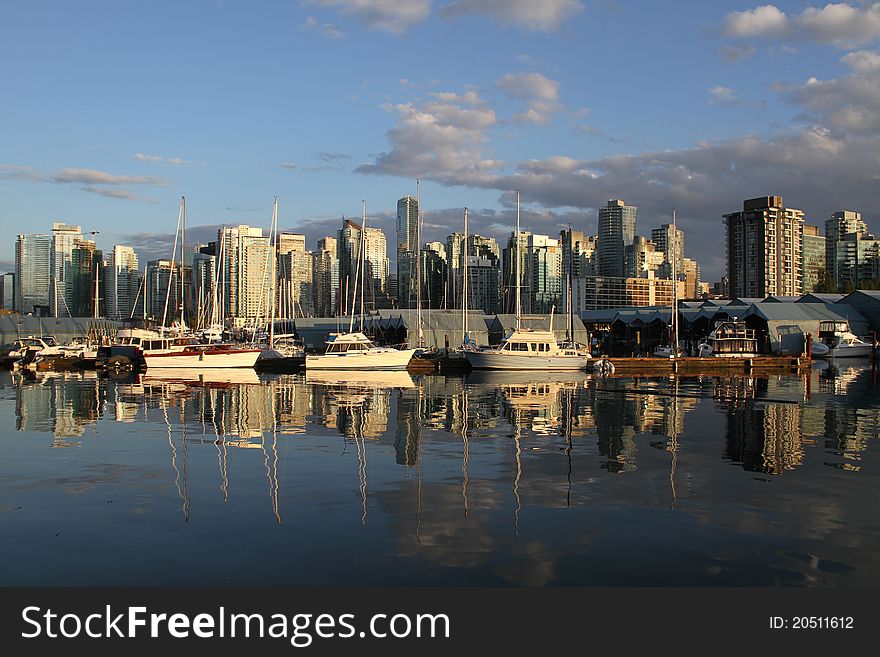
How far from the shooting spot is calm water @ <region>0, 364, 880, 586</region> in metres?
10.7

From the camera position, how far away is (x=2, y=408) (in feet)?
112

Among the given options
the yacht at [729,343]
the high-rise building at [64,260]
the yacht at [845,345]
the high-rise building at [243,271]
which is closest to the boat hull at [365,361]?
the yacht at [729,343]

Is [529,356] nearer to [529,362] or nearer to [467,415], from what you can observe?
[529,362]

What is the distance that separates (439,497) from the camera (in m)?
15.2

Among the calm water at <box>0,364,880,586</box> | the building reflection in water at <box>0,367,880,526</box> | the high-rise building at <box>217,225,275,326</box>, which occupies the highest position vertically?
the high-rise building at <box>217,225,275,326</box>

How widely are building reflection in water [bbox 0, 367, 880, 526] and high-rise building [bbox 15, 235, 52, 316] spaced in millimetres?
156649

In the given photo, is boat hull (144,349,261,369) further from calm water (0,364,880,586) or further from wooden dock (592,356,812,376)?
calm water (0,364,880,586)

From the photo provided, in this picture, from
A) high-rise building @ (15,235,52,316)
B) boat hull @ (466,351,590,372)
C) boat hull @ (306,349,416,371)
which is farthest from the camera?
high-rise building @ (15,235,52,316)

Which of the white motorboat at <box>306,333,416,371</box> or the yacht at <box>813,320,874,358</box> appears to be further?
the yacht at <box>813,320,874,358</box>

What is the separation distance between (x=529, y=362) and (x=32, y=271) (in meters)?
173

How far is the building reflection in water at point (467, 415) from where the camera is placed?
20062mm

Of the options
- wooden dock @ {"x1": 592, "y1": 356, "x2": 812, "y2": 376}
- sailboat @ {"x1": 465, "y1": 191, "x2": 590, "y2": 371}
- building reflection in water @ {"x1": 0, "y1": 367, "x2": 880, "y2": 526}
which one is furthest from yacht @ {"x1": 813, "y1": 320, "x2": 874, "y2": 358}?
sailboat @ {"x1": 465, "y1": 191, "x2": 590, "y2": 371}

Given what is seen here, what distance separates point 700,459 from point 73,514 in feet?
48.3

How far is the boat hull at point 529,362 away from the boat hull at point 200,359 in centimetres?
1970
